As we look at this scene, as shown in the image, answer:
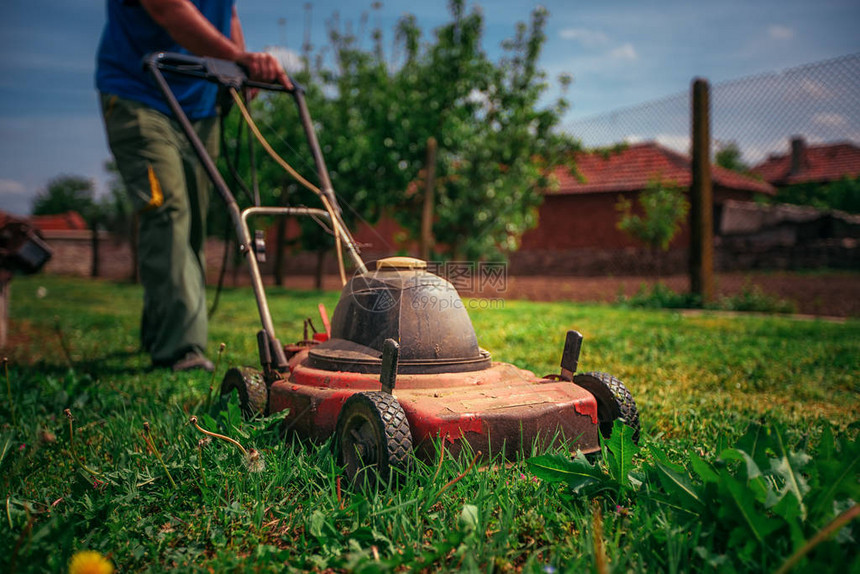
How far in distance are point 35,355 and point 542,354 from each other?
3278 mm

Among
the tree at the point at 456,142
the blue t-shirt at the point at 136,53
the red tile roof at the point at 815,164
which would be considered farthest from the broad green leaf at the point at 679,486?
the red tile roof at the point at 815,164

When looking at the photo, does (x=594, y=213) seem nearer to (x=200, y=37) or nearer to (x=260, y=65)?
(x=260, y=65)

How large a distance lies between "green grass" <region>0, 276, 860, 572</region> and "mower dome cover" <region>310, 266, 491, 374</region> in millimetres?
321

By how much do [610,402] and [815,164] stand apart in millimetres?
25677

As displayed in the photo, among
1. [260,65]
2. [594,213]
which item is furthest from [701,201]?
[594,213]

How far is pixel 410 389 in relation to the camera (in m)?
1.96

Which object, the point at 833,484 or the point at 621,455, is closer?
the point at 833,484

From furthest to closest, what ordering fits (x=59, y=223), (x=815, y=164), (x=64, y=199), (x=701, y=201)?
(x=64, y=199)
(x=59, y=223)
(x=815, y=164)
(x=701, y=201)

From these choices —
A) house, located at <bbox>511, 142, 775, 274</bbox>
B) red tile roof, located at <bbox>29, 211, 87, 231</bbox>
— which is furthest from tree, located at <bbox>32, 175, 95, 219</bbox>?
house, located at <bbox>511, 142, 775, 274</bbox>

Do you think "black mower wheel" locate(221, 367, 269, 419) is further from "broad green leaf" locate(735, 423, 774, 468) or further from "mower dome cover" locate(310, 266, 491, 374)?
"broad green leaf" locate(735, 423, 774, 468)

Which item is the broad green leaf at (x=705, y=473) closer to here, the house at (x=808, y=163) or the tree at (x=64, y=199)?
the house at (x=808, y=163)

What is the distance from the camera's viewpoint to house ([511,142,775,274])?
1503cm

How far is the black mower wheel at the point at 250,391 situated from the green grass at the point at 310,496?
0.12 metres

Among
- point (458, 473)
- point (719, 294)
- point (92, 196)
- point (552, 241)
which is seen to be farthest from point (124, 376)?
point (92, 196)
